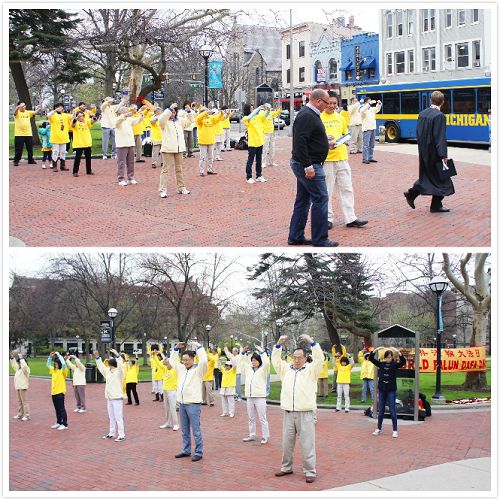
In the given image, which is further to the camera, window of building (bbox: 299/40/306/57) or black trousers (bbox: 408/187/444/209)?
window of building (bbox: 299/40/306/57)

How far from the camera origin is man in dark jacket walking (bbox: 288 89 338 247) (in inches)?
356

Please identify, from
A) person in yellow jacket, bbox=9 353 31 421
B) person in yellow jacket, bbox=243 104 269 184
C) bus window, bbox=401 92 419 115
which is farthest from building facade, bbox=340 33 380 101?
person in yellow jacket, bbox=9 353 31 421

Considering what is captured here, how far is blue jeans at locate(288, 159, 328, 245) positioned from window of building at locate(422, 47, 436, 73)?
33772 millimetres

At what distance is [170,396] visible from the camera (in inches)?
470

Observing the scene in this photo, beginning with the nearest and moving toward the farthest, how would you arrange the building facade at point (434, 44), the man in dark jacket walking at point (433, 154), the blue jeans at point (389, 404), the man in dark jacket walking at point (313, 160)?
the man in dark jacket walking at point (313, 160) → the blue jeans at point (389, 404) → the man in dark jacket walking at point (433, 154) → the building facade at point (434, 44)

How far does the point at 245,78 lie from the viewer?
56.5m

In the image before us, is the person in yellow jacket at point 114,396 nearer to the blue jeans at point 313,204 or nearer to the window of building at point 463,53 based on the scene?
the blue jeans at point 313,204

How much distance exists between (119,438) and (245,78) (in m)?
48.9

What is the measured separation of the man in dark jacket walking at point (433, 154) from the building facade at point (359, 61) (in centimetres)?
3866

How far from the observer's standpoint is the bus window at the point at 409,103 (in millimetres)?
27312

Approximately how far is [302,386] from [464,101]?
20.0m

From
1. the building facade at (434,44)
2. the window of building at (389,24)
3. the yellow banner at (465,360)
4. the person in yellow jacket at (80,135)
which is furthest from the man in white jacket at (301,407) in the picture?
the window of building at (389,24)

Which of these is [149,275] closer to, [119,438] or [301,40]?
[119,438]

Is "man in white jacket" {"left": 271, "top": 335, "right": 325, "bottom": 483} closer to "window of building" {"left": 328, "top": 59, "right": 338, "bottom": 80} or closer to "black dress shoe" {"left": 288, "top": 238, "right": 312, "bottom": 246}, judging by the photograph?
"black dress shoe" {"left": 288, "top": 238, "right": 312, "bottom": 246}
